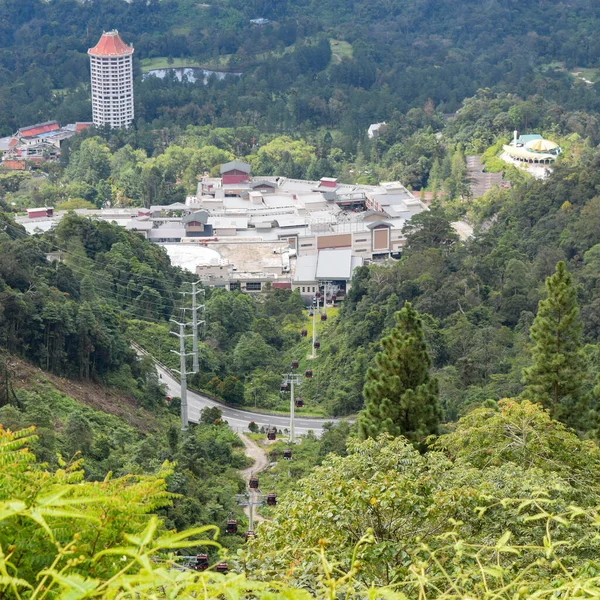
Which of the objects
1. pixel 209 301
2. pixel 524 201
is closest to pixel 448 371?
pixel 209 301

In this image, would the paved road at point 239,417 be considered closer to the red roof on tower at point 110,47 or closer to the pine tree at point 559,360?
the pine tree at point 559,360

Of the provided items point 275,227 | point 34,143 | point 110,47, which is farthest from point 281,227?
point 110,47

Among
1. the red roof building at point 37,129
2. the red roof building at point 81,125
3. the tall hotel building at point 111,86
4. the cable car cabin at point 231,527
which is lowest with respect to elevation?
the red roof building at point 37,129

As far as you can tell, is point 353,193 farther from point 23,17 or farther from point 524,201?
point 23,17

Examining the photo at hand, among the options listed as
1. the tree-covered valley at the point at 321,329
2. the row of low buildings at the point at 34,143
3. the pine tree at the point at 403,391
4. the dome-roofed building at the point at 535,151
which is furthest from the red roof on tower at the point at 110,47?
the pine tree at the point at 403,391

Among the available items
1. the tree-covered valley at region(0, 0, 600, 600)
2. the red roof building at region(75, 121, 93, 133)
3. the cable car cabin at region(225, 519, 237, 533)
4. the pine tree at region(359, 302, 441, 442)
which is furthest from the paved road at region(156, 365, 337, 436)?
the red roof building at region(75, 121, 93, 133)

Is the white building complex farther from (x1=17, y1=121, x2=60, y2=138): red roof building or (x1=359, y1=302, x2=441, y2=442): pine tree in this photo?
(x1=359, y1=302, x2=441, y2=442): pine tree
